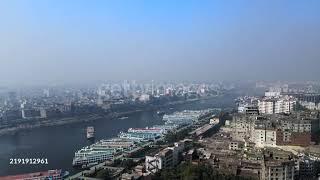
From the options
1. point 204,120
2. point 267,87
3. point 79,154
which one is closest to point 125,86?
point 267,87

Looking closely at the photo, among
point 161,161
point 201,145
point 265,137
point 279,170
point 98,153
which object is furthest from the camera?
point 201,145

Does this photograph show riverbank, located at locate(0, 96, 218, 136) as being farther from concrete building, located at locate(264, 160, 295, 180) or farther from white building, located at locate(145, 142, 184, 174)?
concrete building, located at locate(264, 160, 295, 180)

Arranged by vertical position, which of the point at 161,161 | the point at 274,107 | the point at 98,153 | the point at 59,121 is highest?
the point at 274,107

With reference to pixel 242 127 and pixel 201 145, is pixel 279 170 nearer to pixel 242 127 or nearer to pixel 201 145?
pixel 201 145

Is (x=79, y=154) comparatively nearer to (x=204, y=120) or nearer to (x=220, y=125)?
(x=220, y=125)

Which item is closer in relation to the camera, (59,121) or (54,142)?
(54,142)

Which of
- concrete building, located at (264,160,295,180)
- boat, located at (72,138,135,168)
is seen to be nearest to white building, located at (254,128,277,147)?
concrete building, located at (264,160,295,180)

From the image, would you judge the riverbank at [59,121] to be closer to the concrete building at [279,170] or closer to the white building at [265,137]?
the white building at [265,137]

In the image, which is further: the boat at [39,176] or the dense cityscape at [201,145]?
the boat at [39,176]

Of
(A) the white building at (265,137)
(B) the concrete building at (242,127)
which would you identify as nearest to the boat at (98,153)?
(B) the concrete building at (242,127)

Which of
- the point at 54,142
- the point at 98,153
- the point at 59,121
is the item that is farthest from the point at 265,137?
the point at 59,121
